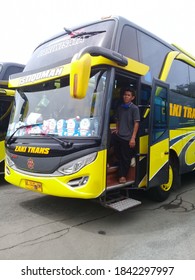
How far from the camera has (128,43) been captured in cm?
561

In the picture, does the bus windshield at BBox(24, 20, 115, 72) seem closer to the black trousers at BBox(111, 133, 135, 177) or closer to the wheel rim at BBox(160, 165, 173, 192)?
the black trousers at BBox(111, 133, 135, 177)

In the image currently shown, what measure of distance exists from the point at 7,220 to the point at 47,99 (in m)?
2.15

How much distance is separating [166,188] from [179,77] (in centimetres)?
251

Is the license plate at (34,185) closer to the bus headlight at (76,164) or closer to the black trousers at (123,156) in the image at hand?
the bus headlight at (76,164)

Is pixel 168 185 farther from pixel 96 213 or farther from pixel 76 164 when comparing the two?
pixel 76 164

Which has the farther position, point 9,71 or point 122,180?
point 9,71

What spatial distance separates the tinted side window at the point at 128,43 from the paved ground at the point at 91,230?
285 centimetres

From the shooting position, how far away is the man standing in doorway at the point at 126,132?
216 inches

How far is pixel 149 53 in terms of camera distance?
6.20 metres

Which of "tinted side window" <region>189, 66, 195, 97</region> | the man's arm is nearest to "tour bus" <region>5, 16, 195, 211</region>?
the man's arm

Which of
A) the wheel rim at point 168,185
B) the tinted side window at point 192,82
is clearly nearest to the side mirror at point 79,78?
the wheel rim at point 168,185

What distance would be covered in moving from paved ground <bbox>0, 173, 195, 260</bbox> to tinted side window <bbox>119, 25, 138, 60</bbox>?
2.85m

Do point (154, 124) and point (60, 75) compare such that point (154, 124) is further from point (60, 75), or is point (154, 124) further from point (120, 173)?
point (60, 75)

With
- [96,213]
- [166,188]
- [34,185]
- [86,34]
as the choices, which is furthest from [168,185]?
[86,34]
